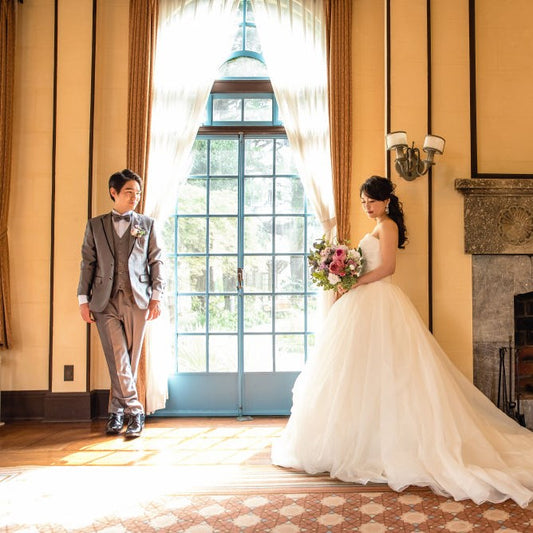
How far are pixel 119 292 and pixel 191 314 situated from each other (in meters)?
0.81

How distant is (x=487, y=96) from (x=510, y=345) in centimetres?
195

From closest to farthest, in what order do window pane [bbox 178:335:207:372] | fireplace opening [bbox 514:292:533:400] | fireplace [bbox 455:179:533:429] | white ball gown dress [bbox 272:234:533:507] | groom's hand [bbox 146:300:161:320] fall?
white ball gown dress [bbox 272:234:533:507], groom's hand [bbox 146:300:161:320], fireplace [bbox 455:179:533:429], fireplace opening [bbox 514:292:533:400], window pane [bbox 178:335:207:372]

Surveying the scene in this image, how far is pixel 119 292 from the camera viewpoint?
12.3 feet

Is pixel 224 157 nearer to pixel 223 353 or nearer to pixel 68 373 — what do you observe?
pixel 223 353

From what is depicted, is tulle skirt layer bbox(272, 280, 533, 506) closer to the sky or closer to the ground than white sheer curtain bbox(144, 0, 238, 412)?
closer to the ground

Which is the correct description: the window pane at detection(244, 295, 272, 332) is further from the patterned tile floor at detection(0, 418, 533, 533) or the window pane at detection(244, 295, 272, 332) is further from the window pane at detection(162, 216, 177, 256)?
the patterned tile floor at detection(0, 418, 533, 533)

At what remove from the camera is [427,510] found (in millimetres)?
2393

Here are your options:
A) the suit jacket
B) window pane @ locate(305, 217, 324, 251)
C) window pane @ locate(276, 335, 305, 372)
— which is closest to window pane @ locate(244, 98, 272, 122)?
window pane @ locate(305, 217, 324, 251)

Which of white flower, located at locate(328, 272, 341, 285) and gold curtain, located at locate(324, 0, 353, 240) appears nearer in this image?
white flower, located at locate(328, 272, 341, 285)

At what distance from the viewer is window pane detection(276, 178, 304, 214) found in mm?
4406

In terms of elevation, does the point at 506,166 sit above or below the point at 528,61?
below

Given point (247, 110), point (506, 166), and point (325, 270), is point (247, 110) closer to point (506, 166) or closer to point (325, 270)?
point (325, 270)

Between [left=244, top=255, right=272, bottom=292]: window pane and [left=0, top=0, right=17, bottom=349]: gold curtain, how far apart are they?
77.1 inches

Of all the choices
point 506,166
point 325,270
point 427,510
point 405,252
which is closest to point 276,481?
point 427,510
